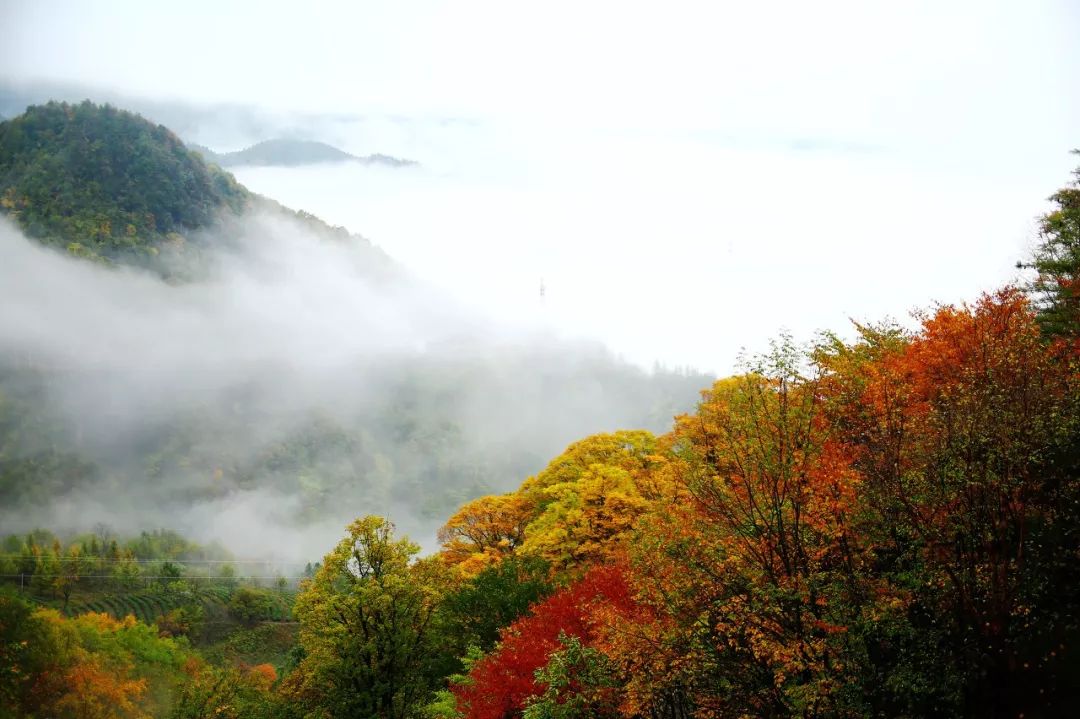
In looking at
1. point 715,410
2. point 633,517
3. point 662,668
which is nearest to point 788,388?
point 715,410

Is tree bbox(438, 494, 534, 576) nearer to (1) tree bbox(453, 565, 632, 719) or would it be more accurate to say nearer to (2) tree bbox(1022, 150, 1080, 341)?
(1) tree bbox(453, 565, 632, 719)

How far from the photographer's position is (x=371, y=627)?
41.2 metres

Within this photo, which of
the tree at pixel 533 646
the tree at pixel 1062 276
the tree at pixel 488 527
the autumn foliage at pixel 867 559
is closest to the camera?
the autumn foliage at pixel 867 559

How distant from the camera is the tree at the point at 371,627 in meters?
40.1

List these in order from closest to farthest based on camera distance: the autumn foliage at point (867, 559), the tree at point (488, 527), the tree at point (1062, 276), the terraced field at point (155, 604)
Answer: the autumn foliage at point (867, 559) < the tree at point (1062, 276) < the tree at point (488, 527) < the terraced field at point (155, 604)

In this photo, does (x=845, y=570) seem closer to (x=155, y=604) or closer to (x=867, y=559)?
(x=867, y=559)

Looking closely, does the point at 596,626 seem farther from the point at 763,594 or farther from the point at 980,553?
the point at 980,553

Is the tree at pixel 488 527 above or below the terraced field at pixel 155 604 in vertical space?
above

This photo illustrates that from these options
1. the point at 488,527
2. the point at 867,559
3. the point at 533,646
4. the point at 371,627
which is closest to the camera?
the point at 867,559

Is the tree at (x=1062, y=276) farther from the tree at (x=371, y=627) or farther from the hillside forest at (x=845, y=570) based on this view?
the tree at (x=371, y=627)

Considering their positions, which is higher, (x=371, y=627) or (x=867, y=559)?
(x=867, y=559)

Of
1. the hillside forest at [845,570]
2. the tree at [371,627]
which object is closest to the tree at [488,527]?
the tree at [371,627]

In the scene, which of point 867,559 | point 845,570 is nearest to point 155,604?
point 867,559

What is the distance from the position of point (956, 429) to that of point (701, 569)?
8.74 metres
